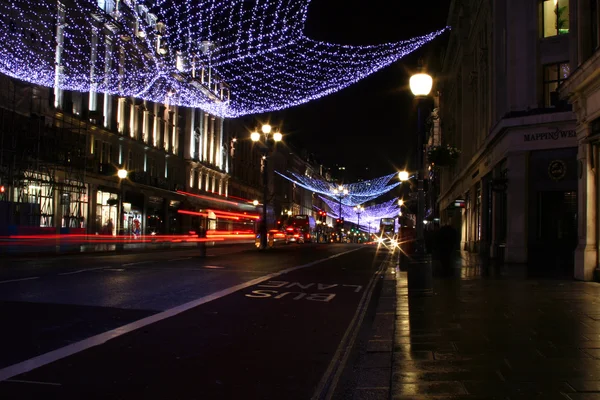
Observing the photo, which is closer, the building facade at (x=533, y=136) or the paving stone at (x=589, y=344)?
the paving stone at (x=589, y=344)

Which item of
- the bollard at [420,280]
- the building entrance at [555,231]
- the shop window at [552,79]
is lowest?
the bollard at [420,280]

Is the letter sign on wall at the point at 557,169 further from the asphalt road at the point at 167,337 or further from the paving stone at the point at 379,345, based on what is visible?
the paving stone at the point at 379,345

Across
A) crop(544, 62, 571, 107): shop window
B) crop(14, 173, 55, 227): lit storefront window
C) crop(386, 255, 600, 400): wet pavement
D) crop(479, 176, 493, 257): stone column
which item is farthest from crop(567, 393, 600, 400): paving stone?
crop(14, 173, 55, 227): lit storefront window

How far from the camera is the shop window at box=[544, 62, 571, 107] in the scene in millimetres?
22094

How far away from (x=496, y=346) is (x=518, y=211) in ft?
54.8

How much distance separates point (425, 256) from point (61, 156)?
31854 mm

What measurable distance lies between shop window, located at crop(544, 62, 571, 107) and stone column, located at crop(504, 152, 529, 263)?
2160 millimetres

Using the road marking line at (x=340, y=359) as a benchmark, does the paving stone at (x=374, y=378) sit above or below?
above

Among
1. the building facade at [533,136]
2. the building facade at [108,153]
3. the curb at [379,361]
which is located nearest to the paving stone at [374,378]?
the curb at [379,361]

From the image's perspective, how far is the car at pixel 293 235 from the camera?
62.8m

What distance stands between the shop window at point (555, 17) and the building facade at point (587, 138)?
6975mm

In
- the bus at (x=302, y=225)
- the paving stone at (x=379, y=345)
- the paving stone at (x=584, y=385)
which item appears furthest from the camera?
the bus at (x=302, y=225)

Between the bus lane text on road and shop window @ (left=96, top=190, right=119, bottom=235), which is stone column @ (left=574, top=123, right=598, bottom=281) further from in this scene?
shop window @ (left=96, top=190, right=119, bottom=235)

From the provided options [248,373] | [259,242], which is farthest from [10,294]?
[259,242]
